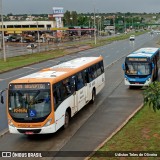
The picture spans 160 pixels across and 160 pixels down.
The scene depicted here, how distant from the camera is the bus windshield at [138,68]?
25203 mm

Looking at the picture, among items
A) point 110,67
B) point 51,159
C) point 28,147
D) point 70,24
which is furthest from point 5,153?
point 70,24

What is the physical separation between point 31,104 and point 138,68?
1280 centimetres

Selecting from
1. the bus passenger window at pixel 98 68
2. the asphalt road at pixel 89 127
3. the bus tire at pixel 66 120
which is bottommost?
the asphalt road at pixel 89 127

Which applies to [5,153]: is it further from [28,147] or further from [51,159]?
[51,159]

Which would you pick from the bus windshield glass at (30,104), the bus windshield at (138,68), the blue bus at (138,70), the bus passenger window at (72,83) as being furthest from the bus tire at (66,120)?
the bus windshield at (138,68)

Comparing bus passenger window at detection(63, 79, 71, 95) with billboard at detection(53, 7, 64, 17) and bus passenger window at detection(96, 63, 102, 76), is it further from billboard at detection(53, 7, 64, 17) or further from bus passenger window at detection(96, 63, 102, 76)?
billboard at detection(53, 7, 64, 17)

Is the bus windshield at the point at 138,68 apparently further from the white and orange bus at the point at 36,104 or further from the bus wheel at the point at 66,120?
the white and orange bus at the point at 36,104

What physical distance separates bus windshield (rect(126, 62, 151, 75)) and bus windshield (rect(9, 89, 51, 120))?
12118 mm

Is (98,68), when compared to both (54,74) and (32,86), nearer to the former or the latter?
(54,74)

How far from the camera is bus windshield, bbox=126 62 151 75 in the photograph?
25203 millimetres

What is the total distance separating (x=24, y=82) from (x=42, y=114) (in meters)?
1.39

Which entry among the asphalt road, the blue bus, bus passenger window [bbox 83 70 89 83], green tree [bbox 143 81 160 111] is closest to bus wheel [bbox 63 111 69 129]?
the asphalt road

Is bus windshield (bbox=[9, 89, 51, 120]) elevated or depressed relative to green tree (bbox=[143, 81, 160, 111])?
depressed

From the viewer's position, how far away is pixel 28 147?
13625mm
